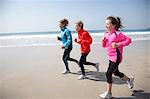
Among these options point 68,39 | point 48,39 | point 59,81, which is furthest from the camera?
point 48,39

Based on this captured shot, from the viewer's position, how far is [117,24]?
3.18 metres

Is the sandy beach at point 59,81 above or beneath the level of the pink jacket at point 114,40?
beneath

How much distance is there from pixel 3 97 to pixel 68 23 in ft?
6.22

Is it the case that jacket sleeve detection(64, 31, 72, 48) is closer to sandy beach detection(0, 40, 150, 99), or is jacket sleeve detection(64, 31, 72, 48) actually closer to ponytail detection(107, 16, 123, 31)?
sandy beach detection(0, 40, 150, 99)

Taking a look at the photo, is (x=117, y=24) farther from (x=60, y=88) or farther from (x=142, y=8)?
(x=60, y=88)

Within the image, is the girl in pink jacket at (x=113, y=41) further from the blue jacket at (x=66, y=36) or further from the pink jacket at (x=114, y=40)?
the blue jacket at (x=66, y=36)

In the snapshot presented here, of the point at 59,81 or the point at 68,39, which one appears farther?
the point at 68,39

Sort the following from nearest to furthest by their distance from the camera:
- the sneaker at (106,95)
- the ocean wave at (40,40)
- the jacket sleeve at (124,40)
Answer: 1. the jacket sleeve at (124,40)
2. the sneaker at (106,95)
3. the ocean wave at (40,40)

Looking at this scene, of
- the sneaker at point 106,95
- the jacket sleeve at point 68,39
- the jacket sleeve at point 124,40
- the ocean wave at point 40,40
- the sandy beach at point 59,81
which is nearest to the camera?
the jacket sleeve at point 124,40

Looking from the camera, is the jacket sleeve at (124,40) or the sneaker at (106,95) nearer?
the jacket sleeve at (124,40)

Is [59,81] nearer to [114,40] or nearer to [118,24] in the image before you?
[114,40]

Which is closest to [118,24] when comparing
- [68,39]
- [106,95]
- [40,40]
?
[106,95]

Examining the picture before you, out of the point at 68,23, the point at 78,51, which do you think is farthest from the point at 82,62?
the point at 78,51

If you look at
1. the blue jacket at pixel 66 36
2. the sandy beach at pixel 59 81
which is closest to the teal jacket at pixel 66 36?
the blue jacket at pixel 66 36
